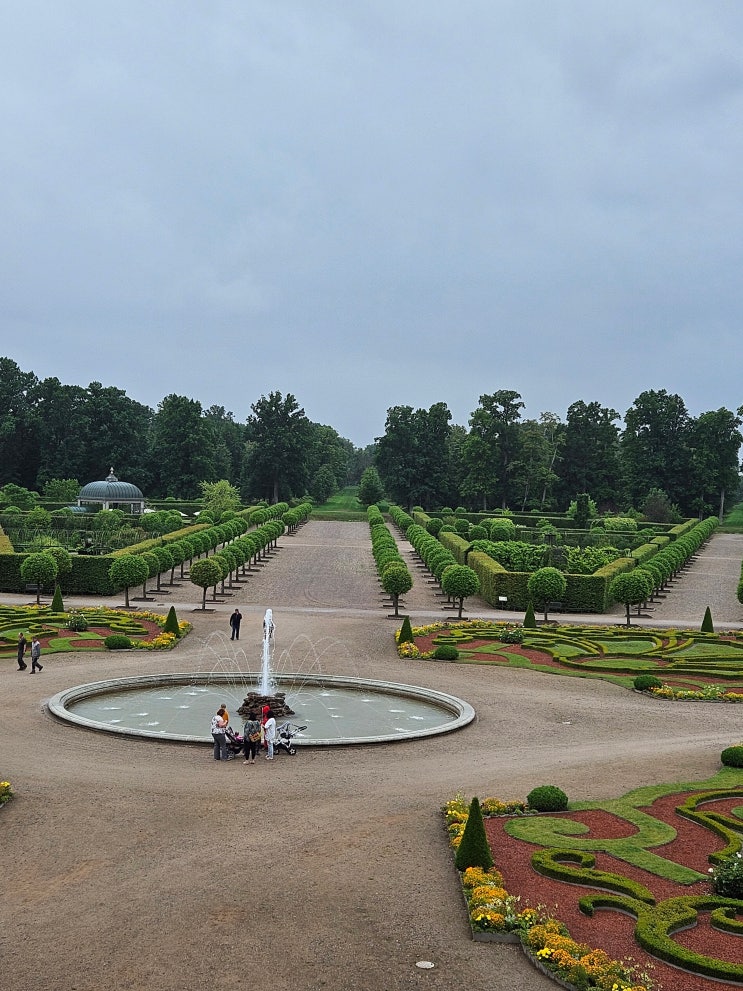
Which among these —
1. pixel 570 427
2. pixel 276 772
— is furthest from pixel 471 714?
pixel 570 427

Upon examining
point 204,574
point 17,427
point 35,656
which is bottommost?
point 35,656

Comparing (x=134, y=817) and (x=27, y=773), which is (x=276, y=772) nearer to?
(x=134, y=817)

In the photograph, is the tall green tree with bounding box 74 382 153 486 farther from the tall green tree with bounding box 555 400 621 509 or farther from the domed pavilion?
the tall green tree with bounding box 555 400 621 509

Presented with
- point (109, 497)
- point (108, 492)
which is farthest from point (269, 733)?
point (108, 492)

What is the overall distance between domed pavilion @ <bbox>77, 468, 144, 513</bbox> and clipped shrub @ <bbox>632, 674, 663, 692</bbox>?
73412 mm

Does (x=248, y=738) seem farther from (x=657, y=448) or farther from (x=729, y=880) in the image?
(x=657, y=448)

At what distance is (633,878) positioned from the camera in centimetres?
1409

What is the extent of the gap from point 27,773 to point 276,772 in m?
5.22

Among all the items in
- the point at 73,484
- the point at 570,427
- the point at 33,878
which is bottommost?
the point at 33,878

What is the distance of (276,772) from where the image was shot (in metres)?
19.7

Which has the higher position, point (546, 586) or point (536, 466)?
point (536, 466)

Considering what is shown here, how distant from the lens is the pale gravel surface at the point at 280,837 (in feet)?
37.9

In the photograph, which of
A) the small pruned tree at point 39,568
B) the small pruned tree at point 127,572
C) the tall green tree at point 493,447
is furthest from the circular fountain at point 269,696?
the tall green tree at point 493,447

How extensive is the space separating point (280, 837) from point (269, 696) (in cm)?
913
